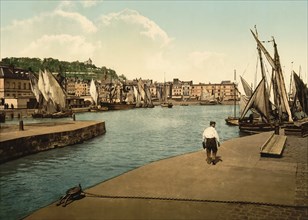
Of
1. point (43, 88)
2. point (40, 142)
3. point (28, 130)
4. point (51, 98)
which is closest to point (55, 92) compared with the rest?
point (51, 98)

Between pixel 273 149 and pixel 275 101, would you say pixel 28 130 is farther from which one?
pixel 275 101

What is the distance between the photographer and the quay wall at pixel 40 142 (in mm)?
25312

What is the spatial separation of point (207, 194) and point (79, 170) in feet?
49.9

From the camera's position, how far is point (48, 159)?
2684 cm

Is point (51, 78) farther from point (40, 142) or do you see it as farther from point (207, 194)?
point (207, 194)

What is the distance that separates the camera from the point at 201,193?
10070mm

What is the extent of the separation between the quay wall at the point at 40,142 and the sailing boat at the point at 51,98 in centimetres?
3127

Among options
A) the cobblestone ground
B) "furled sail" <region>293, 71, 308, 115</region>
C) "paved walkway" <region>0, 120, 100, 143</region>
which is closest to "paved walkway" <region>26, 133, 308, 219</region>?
the cobblestone ground

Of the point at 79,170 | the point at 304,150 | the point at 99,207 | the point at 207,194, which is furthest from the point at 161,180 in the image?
the point at 79,170

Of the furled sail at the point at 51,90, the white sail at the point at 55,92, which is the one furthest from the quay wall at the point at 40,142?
the furled sail at the point at 51,90

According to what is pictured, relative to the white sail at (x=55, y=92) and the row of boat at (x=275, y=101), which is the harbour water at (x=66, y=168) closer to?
the row of boat at (x=275, y=101)

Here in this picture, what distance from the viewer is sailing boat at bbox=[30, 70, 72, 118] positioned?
6719cm

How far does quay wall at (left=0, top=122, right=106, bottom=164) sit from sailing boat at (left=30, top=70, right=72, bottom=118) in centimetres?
3127

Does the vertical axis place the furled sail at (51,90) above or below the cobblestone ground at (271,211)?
above
